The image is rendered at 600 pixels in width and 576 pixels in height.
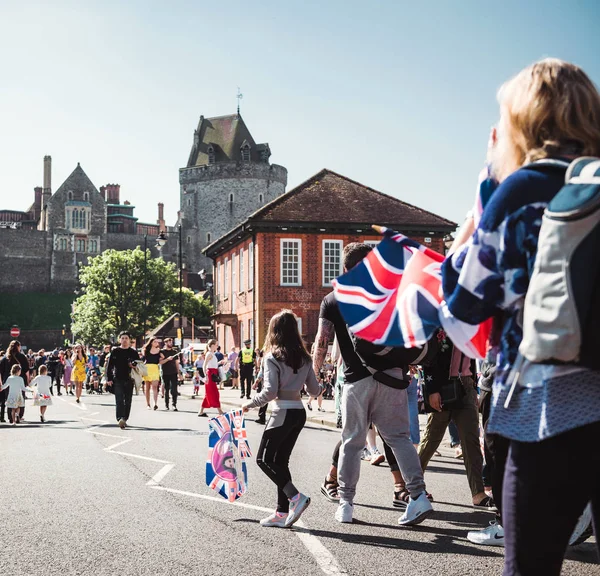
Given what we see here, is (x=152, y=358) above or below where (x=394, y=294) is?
below

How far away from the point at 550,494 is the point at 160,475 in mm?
7961

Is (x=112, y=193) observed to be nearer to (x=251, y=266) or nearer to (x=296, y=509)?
(x=251, y=266)

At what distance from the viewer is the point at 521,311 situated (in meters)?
2.64

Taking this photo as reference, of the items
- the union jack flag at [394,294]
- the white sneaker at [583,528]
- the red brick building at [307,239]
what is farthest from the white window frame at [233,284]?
the union jack flag at [394,294]

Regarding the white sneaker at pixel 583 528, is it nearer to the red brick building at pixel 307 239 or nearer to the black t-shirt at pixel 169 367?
the black t-shirt at pixel 169 367

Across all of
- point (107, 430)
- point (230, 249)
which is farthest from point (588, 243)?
point (230, 249)

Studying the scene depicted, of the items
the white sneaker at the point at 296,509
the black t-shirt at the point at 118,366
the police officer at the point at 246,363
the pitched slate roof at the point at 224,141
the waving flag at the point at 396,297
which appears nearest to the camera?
the waving flag at the point at 396,297

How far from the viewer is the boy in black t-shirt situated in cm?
1759

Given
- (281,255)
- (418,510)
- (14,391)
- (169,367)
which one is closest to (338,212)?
(281,255)

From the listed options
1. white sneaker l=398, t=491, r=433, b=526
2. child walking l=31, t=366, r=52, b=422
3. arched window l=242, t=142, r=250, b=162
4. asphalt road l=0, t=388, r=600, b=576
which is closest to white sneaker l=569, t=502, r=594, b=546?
asphalt road l=0, t=388, r=600, b=576

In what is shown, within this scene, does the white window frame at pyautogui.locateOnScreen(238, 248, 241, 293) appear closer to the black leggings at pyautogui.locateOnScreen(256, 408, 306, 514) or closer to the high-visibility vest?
the high-visibility vest

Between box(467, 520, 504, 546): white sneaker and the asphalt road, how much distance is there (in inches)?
4.1

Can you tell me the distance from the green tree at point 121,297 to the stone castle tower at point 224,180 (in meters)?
28.3

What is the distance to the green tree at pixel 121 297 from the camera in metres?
81.8
